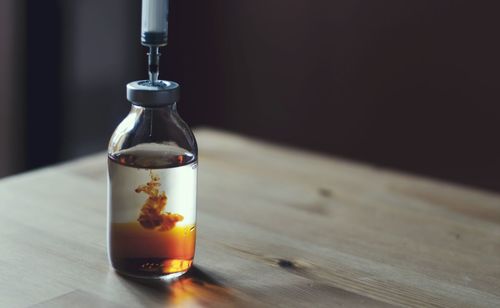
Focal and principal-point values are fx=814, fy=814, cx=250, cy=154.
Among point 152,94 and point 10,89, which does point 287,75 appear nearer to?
point 10,89

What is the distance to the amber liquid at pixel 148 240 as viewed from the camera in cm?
99

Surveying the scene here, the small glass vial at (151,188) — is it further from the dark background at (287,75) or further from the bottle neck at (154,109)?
the dark background at (287,75)

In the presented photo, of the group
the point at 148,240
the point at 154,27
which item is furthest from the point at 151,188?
the point at 154,27

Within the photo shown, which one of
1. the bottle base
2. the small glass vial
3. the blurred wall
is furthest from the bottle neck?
the blurred wall

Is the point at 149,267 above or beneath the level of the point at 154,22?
beneath

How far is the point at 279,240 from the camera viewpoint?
1.17 metres

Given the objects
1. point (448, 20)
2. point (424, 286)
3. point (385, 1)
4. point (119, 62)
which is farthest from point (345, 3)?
point (424, 286)

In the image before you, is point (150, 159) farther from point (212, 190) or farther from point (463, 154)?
point (463, 154)

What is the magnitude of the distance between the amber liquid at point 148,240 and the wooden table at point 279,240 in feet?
0.07

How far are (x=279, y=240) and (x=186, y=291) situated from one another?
0.75ft

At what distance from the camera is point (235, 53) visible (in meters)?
3.00

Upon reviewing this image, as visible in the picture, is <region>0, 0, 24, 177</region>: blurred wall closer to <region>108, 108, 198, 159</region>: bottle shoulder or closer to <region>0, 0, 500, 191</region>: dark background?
<region>0, 0, 500, 191</region>: dark background

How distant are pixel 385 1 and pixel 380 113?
0.38 meters

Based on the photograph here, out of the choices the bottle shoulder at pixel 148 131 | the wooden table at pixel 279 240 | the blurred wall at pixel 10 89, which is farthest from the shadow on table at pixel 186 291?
the blurred wall at pixel 10 89
